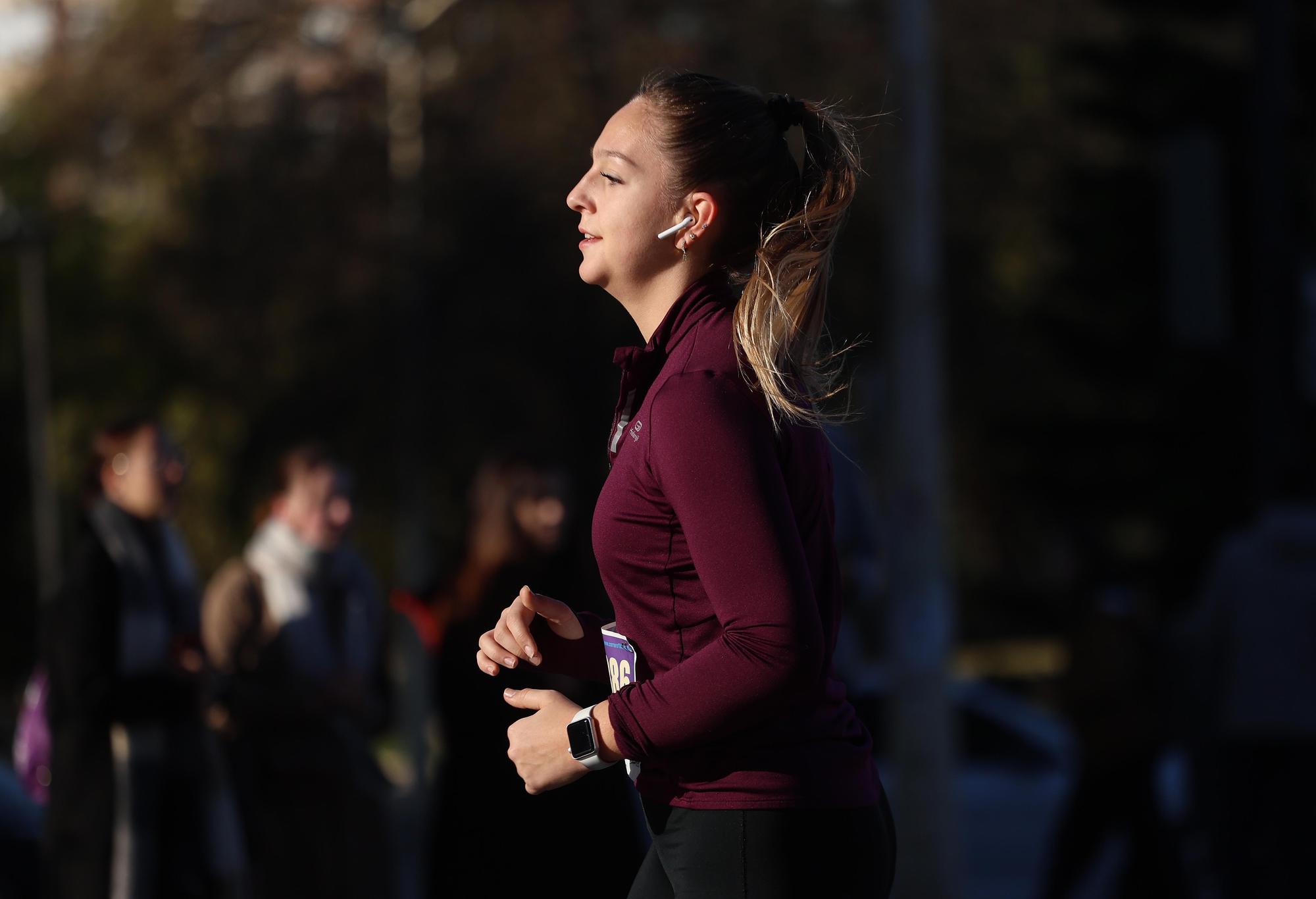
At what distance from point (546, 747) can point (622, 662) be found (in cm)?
16

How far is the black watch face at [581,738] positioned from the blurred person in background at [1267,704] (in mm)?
5017

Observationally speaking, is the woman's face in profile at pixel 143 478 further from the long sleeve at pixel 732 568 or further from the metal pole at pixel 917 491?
the metal pole at pixel 917 491

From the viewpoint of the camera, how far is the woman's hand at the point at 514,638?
2707 mm

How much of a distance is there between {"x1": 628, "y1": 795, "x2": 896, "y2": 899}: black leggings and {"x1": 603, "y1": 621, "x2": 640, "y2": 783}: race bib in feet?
0.25

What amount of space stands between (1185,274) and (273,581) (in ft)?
14.0

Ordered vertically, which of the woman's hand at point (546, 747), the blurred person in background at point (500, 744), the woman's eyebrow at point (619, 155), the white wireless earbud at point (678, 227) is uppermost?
the woman's eyebrow at point (619, 155)

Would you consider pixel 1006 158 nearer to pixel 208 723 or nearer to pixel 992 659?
pixel 992 659

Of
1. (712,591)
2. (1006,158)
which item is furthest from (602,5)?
(712,591)

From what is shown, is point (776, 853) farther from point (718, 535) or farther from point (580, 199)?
point (580, 199)

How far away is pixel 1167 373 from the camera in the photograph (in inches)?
1060

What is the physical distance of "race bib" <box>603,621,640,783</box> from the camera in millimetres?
2654

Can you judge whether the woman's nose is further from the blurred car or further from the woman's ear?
the blurred car

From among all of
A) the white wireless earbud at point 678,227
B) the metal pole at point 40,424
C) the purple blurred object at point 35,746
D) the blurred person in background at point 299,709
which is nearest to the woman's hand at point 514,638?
the white wireless earbud at point 678,227

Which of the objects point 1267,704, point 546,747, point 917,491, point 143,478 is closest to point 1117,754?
point 1267,704
